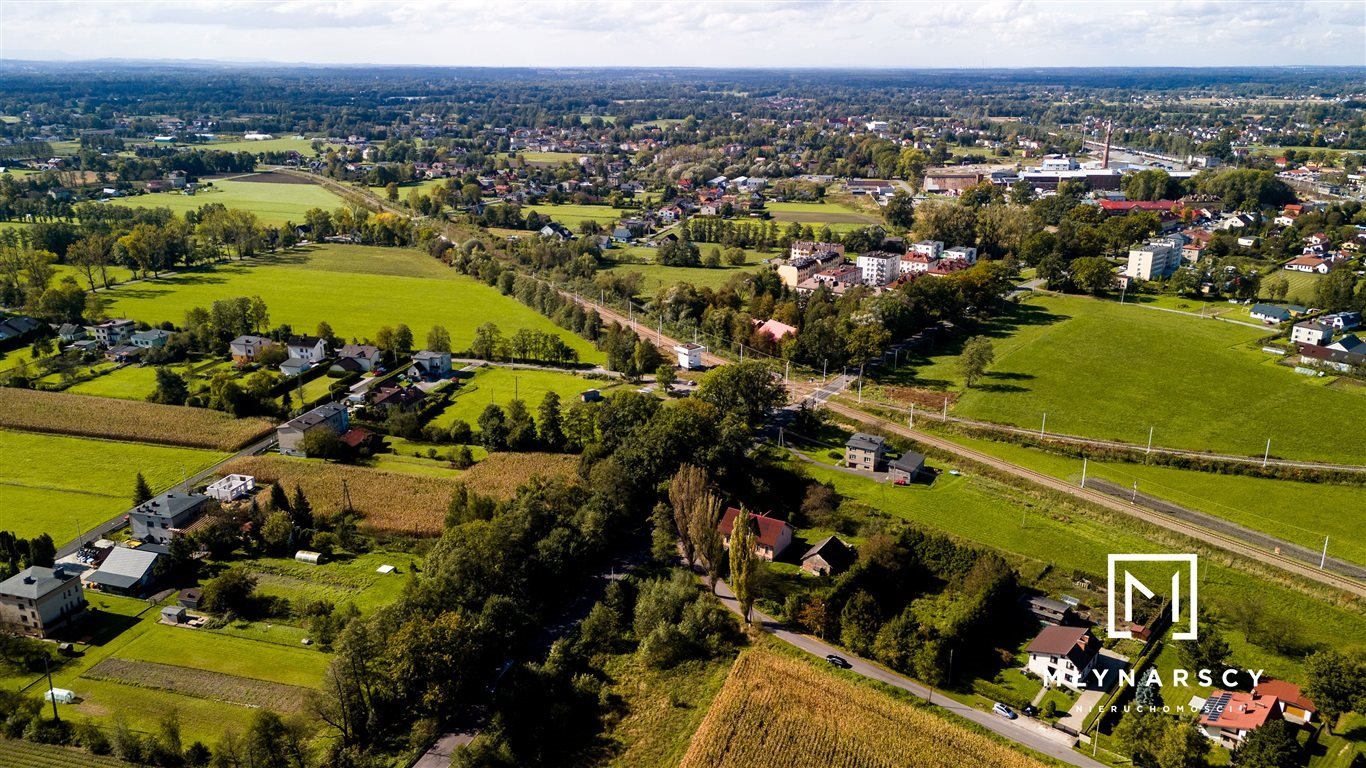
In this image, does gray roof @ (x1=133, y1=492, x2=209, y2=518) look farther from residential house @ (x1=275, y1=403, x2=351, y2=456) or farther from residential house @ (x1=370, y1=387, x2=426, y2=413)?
residential house @ (x1=370, y1=387, x2=426, y2=413)

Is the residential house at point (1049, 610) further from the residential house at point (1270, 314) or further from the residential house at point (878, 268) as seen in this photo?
the residential house at point (878, 268)

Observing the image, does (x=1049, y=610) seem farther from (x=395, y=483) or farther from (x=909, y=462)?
(x=395, y=483)

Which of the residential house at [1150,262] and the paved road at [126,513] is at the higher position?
the residential house at [1150,262]

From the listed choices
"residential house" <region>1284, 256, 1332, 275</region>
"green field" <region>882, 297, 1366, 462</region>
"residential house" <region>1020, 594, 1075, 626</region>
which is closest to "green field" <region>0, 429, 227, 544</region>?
"residential house" <region>1020, 594, 1075, 626</region>

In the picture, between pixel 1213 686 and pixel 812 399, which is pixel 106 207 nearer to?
pixel 812 399

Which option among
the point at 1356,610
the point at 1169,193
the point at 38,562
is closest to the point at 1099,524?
the point at 1356,610

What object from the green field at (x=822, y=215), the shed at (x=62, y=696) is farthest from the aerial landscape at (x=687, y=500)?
the green field at (x=822, y=215)
